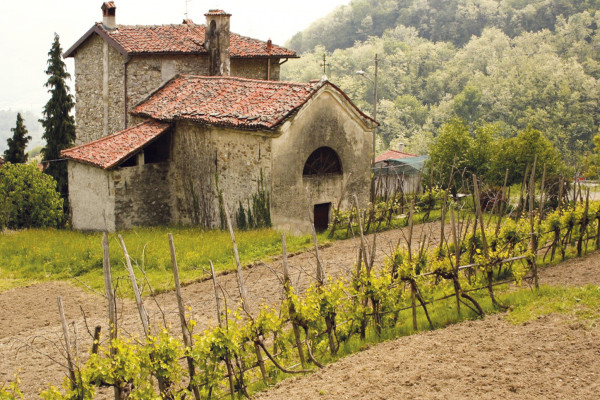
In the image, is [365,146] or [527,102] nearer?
[365,146]

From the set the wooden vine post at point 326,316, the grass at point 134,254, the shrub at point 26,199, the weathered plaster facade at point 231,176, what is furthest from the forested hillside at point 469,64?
the wooden vine post at point 326,316

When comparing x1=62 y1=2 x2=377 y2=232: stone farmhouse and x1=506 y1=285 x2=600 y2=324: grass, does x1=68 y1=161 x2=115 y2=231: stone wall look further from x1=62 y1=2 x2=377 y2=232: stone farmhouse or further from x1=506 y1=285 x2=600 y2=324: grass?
x1=506 y1=285 x2=600 y2=324: grass

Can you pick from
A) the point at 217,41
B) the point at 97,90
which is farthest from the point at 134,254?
the point at 97,90

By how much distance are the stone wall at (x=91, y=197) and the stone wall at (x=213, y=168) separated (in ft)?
7.41

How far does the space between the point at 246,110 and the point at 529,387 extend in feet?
43.2

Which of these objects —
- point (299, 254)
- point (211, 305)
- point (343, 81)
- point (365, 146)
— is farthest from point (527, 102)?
point (211, 305)

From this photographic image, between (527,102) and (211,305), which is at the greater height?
(527,102)

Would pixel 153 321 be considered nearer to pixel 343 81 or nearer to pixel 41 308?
pixel 41 308

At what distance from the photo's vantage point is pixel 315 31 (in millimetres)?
115688

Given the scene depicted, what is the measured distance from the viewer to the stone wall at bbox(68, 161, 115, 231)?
20.5m

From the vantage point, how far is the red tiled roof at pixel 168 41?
2411 cm

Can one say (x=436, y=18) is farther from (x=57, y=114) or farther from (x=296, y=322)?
(x=296, y=322)

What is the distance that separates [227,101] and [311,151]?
3.07 metres

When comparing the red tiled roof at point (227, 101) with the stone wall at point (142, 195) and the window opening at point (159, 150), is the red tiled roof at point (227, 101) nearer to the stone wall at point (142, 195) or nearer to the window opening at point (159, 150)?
the window opening at point (159, 150)
